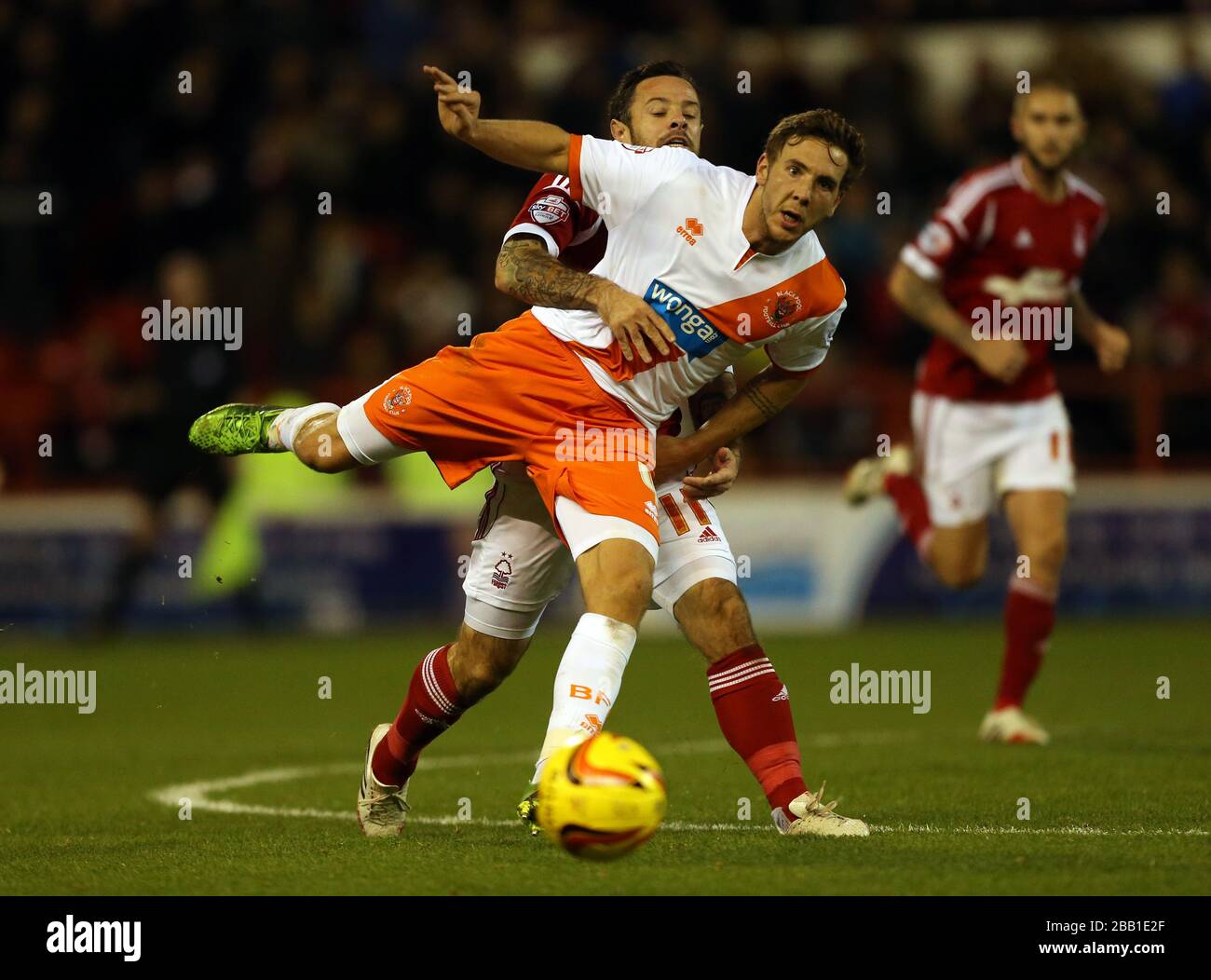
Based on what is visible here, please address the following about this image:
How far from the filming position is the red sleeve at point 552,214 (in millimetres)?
5719

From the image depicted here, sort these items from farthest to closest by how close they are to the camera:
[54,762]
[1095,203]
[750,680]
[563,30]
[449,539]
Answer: [563,30] < [449,539] < [1095,203] < [54,762] < [750,680]

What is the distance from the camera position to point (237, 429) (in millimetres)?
6258

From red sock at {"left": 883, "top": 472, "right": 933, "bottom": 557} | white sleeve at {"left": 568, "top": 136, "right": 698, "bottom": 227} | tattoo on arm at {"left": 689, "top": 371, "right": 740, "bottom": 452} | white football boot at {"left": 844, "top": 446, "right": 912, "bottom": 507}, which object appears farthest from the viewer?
white football boot at {"left": 844, "top": 446, "right": 912, "bottom": 507}

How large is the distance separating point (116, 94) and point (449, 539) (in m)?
5.31

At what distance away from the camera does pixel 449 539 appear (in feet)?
47.2

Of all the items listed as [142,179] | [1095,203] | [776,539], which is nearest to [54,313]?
[142,179]

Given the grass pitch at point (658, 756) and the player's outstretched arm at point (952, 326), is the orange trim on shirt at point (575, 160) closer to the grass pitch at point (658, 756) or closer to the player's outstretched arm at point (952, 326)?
the grass pitch at point (658, 756)

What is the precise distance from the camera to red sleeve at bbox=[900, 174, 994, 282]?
28.8 feet

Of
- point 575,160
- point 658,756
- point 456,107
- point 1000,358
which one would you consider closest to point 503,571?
point 575,160

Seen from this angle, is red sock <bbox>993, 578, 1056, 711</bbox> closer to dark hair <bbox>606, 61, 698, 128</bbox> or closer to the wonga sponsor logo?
dark hair <bbox>606, 61, 698, 128</bbox>

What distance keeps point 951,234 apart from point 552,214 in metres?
3.48

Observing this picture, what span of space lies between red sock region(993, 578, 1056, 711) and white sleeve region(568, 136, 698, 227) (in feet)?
12.0

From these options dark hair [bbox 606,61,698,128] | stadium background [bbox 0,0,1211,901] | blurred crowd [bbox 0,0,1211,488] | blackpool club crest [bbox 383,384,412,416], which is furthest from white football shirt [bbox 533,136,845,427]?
blurred crowd [bbox 0,0,1211,488]

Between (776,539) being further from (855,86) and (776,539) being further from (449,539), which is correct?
(855,86)
